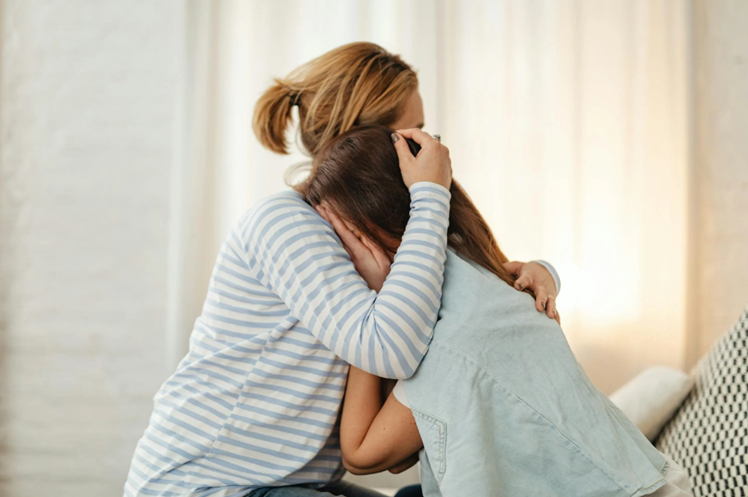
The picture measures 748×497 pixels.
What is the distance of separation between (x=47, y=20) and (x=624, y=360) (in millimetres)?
2139

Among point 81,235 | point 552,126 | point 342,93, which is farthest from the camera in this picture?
point 552,126

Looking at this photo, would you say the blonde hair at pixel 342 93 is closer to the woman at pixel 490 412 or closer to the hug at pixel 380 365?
the hug at pixel 380 365

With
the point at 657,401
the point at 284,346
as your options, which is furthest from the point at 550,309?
the point at 657,401

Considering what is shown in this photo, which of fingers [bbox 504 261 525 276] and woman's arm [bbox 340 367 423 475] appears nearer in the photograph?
woman's arm [bbox 340 367 423 475]

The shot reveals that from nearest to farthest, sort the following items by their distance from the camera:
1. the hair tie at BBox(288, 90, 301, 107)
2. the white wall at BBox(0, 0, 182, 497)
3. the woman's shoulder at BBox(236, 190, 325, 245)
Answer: the woman's shoulder at BBox(236, 190, 325, 245), the hair tie at BBox(288, 90, 301, 107), the white wall at BBox(0, 0, 182, 497)

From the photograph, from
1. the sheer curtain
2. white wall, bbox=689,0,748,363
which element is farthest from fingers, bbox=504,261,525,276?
white wall, bbox=689,0,748,363

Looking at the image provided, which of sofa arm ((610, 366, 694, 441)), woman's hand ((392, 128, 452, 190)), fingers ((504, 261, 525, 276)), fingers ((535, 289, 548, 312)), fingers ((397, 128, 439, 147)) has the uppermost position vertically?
fingers ((397, 128, 439, 147))

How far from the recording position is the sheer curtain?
1743mm

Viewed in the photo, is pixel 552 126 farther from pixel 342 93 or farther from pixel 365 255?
pixel 365 255

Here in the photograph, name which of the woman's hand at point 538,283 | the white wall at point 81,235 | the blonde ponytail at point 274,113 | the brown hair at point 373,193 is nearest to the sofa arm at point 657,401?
the woman's hand at point 538,283

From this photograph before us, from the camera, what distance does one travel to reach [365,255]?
33.1 inches

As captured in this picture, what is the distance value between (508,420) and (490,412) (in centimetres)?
2

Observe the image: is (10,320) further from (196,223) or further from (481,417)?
(481,417)

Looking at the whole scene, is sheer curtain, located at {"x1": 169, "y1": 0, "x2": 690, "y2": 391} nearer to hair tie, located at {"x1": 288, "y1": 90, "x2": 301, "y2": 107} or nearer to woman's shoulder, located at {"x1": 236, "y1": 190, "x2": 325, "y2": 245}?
hair tie, located at {"x1": 288, "y1": 90, "x2": 301, "y2": 107}
